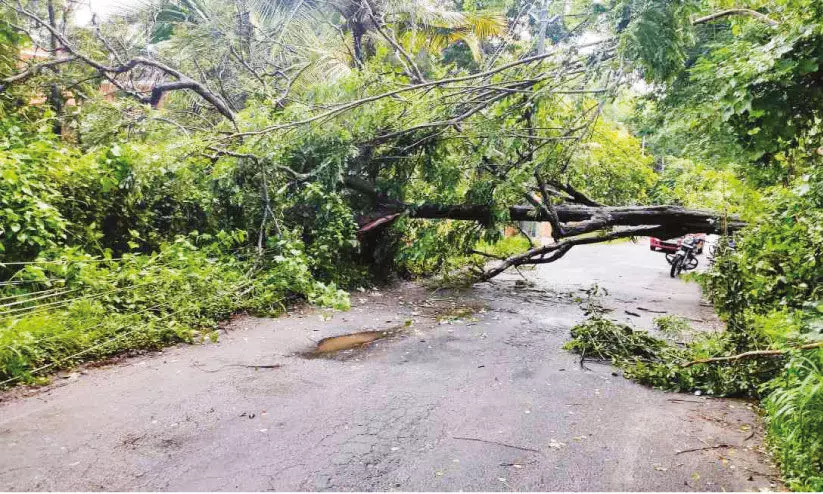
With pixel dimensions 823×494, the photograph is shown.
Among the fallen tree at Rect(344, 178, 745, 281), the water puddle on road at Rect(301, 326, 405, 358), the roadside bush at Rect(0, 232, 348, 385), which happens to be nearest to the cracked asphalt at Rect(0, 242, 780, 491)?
the water puddle on road at Rect(301, 326, 405, 358)

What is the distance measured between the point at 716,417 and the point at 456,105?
14.7ft

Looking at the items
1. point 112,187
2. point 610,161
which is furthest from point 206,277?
point 610,161

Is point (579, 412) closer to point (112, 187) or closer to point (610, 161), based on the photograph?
point (112, 187)

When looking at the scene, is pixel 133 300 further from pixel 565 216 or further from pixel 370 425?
pixel 565 216

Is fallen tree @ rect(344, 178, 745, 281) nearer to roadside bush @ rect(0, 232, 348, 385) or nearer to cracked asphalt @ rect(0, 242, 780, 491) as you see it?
roadside bush @ rect(0, 232, 348, 385)

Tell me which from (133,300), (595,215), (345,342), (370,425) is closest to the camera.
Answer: (370,425)

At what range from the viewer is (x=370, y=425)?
11.3 ft

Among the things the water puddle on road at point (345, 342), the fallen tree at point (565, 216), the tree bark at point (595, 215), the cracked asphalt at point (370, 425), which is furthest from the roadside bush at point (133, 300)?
the tree bark at point (595, 215)

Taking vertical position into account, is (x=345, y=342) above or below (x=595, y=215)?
below

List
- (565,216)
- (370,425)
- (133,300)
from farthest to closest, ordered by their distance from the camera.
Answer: (565,216) → (133,300) → (370,425)

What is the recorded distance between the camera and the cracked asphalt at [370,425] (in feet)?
9.06

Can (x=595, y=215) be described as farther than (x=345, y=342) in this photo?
Yes

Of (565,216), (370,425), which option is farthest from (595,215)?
(370,425)

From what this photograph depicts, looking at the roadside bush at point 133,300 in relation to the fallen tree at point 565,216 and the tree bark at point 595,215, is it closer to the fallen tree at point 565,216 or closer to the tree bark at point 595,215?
the fallen tree at point 565,216
